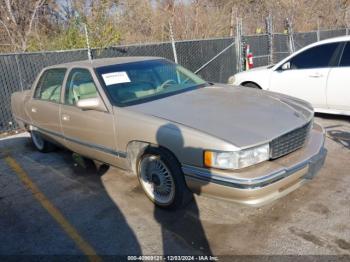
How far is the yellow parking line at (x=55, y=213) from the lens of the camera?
3020mm

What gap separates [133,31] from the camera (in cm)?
1393

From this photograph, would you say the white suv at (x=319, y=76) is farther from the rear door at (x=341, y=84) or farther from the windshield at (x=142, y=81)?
the windshield at (x=142, y=81)

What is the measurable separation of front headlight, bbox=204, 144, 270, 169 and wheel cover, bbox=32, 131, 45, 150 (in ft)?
12.2

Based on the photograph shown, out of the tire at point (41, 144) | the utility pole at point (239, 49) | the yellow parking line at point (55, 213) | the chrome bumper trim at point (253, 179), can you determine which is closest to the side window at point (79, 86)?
the yellow parking line at point (55, 213)

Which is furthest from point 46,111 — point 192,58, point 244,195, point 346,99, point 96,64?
point 192,58

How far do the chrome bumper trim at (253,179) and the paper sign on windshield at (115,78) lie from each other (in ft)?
4.89

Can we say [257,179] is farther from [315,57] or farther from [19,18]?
[19,18]

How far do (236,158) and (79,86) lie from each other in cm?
248

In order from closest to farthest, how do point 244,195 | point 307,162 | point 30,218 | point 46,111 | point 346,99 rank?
point 244,195 < point 307,162 < point 30,218 < point 46,111 < point 346,99

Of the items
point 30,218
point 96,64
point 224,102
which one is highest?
point 96,64

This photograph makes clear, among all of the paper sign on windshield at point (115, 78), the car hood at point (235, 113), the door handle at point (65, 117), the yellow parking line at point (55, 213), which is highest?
the paper sign on windshield at point (115, 78)

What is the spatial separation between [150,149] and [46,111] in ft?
7.50

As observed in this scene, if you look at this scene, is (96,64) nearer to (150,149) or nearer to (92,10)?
(150,149)

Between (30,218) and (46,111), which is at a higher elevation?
(46,111)
